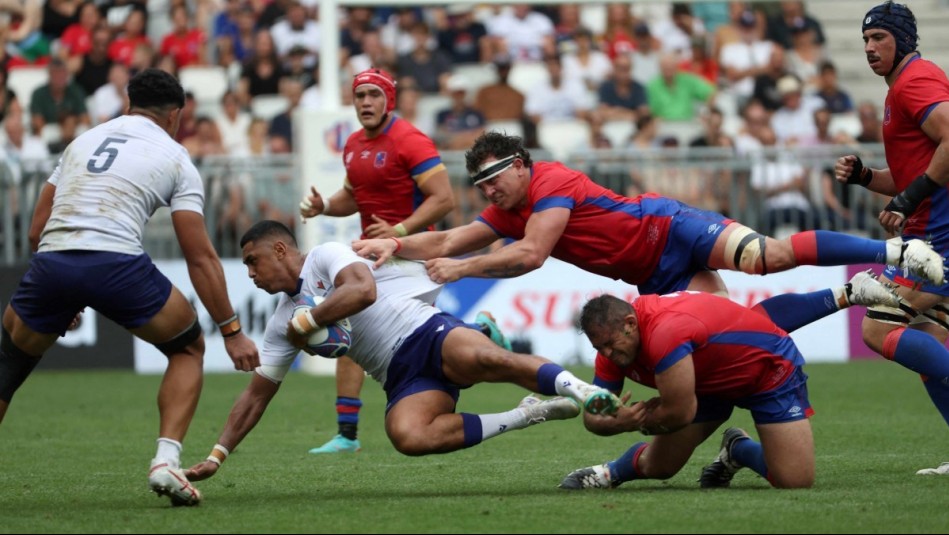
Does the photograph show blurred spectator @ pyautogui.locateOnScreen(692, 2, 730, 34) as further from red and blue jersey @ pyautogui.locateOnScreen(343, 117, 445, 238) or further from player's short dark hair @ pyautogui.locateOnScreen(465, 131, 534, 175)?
player's short dark hair @ pyautogui.locateOnScreen(465, 131, 534, 175)

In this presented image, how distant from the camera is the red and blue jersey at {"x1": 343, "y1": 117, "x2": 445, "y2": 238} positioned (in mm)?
10250

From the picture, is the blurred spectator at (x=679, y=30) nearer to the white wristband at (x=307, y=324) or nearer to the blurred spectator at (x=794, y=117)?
the blurred spectator at (x=794, y=117)

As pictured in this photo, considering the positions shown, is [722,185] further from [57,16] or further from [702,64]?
[57,16]

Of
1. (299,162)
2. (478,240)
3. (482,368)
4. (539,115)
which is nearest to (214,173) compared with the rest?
(299,162)

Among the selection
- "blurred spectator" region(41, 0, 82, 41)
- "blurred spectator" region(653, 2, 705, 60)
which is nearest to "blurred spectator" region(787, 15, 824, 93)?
"blurred spectator" region(653, 2, 705, 60)

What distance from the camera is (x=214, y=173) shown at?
1717 cm

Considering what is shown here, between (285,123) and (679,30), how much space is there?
614cm

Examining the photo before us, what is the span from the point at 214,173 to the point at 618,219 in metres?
9.65

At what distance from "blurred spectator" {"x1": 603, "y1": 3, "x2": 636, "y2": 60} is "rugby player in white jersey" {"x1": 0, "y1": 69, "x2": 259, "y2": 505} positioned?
46.3ft

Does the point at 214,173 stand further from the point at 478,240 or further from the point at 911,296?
the point at 911,296

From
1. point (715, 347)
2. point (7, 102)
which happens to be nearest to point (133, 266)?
point (715, 347)

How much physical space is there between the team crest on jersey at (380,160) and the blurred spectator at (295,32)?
10809 millimetres

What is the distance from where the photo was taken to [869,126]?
738 inches

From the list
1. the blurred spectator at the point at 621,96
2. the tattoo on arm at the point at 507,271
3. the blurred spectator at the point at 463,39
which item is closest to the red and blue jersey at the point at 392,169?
the tattoo on arm at the point at 507,271
